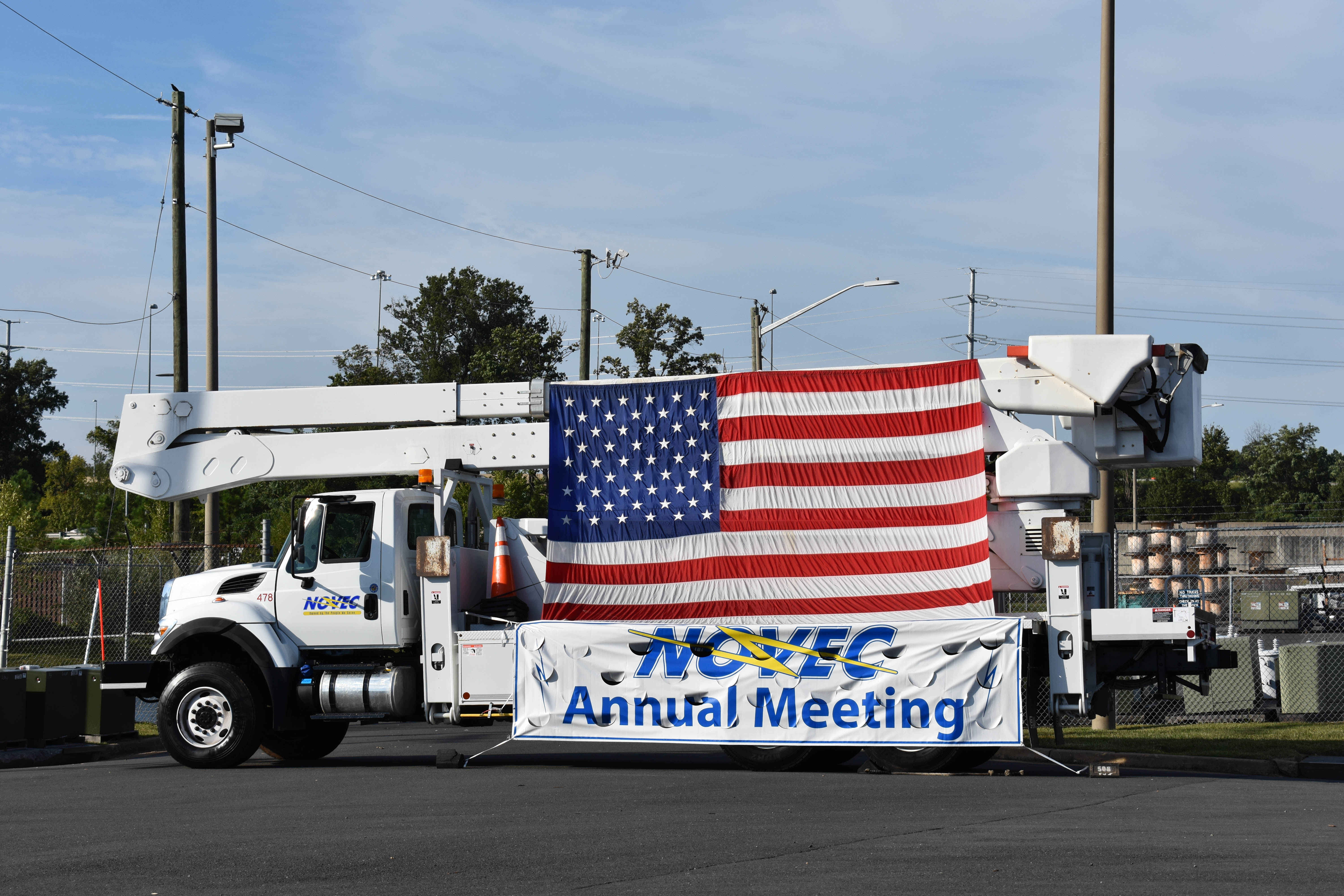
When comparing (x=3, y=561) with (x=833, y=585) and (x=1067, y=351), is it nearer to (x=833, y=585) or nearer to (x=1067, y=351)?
(x=833, y=585)

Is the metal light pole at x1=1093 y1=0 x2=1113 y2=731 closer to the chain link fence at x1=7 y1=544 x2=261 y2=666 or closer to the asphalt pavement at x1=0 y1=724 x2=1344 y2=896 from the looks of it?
the asphalt pavement at x1=0 y1=724 x2=1344 y2=896

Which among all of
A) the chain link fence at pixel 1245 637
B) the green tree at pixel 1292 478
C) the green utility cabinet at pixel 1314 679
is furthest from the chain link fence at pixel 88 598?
the green tree at pixel 1292 478

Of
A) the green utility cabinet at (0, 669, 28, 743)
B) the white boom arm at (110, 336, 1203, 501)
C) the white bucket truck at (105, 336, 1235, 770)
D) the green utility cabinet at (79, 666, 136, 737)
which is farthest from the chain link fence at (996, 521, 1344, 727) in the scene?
the green utility cabinet at (0, 669, 28, 743)

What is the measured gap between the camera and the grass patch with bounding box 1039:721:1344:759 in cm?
1356

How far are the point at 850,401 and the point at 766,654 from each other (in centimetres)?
242

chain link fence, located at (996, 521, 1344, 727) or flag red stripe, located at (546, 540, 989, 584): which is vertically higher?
flag red stripe, located at (546, 540, 989, 584)

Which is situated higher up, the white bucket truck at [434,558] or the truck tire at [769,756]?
the white bucket truck at [434,558]

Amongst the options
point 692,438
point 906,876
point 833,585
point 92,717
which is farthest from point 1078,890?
point 92,717

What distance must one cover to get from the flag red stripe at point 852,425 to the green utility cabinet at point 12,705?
8.41 m

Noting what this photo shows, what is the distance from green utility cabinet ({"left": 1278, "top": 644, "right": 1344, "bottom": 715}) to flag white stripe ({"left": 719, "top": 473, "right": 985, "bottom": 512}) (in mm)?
7563

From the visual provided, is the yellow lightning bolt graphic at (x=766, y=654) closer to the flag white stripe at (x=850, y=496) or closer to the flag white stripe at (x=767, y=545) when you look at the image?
the flag white stripe at (x=767, y=545)

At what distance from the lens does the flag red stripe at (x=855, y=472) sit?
39.2 ft

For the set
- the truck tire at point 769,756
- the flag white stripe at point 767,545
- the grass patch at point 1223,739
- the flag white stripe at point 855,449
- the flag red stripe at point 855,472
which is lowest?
the grass patch at point 1223,739

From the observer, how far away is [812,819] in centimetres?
916
